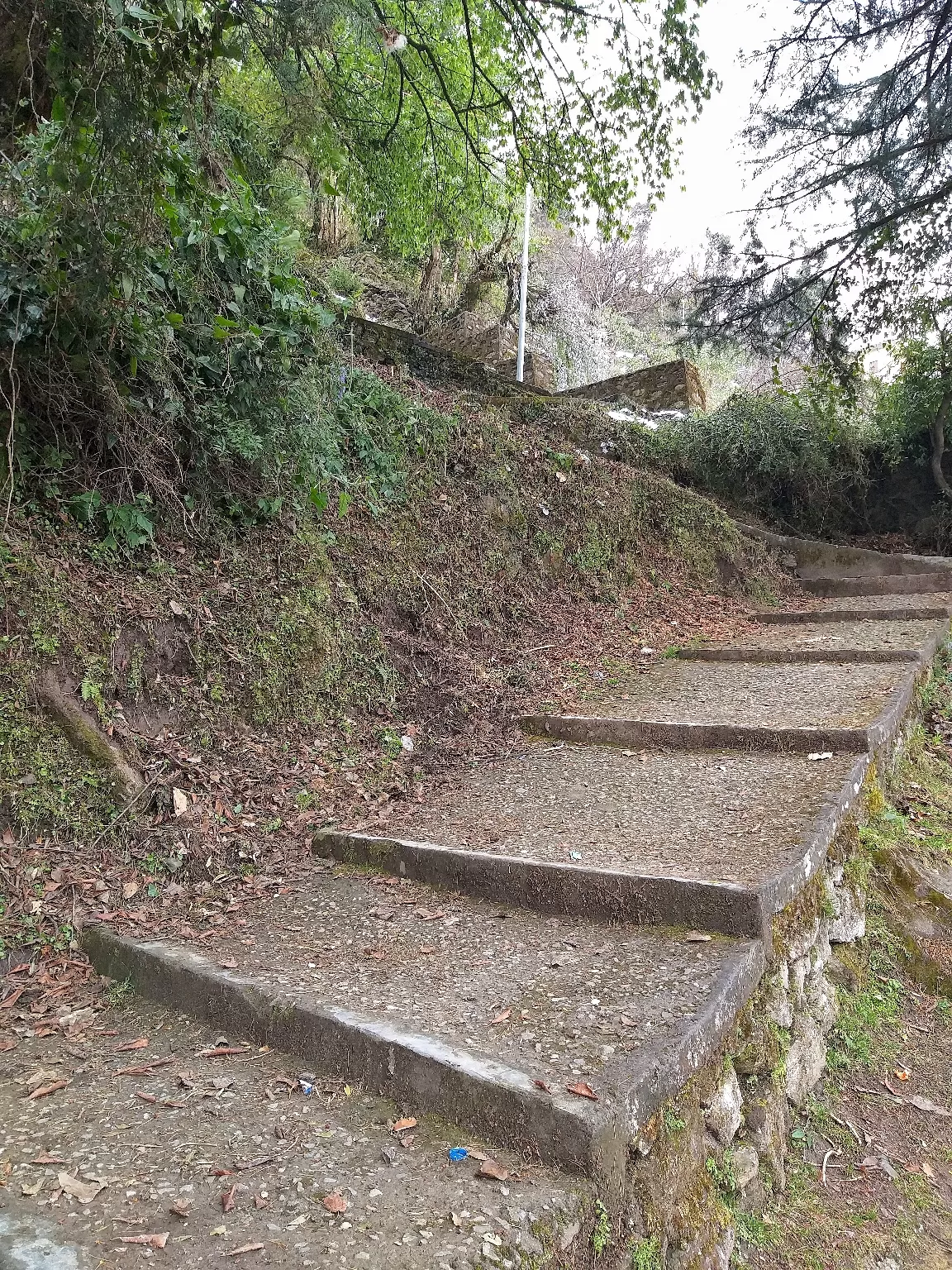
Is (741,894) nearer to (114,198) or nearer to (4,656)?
(4,656)

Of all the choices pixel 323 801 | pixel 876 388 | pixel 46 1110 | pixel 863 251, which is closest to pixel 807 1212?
pixel 46 1110

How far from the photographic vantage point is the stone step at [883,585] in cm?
712

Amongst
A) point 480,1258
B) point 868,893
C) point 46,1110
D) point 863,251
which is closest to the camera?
point 480,1258

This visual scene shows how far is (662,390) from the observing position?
38.9 feet

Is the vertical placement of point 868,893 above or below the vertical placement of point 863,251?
below

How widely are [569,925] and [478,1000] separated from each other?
1.80ft

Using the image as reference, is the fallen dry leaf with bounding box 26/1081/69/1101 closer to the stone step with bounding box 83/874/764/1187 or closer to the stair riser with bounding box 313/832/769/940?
the stone step with bounding box 83/874/764/1187

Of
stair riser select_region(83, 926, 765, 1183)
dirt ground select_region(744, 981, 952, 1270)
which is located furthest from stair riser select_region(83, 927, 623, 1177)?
dirt ground select_region(744, 981, 952, 1270)

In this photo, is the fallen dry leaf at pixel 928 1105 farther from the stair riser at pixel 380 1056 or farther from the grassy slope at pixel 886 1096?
the stair riser at pixel 380 1056

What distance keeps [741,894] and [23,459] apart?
3.19 metres

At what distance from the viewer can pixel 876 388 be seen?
8797mm

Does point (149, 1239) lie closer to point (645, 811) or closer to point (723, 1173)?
point (723, 1173)

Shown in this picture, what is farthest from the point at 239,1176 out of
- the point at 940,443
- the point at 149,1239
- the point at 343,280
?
the point at 343,280

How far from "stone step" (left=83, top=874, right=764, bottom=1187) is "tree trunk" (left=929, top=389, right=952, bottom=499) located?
767 cm
